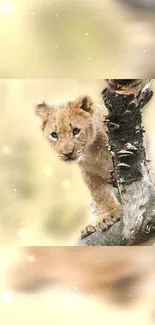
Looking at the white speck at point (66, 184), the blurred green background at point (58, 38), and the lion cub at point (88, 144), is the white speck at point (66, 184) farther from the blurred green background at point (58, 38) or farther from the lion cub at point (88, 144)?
the blurred green background at point (58, 38)

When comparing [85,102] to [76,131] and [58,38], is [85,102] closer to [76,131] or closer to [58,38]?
[76,131]

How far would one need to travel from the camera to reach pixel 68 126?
179 cm

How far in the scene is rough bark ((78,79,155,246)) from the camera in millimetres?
1778

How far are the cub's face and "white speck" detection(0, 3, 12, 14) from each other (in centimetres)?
34

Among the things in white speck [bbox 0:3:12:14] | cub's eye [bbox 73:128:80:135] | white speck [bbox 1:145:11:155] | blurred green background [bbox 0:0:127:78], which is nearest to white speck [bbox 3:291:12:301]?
white speck [bbox 1:145:11:155]

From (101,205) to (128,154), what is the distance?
0.64 ft

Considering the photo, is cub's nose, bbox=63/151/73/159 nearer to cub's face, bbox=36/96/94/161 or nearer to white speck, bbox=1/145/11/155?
cub's face, bbox=36/96/94/161

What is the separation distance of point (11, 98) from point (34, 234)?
0.46 meters

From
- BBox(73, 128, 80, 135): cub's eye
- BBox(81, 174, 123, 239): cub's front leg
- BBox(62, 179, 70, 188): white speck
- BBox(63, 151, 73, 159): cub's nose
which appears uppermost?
BBox(73, 128, 80, 135): cub's eye

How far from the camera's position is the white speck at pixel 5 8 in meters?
1.79

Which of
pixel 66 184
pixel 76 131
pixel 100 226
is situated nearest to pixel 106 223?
pixel 100 226

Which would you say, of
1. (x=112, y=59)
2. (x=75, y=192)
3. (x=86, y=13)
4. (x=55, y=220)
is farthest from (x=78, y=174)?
(x=86, y=13)

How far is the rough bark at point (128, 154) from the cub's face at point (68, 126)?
7 cm

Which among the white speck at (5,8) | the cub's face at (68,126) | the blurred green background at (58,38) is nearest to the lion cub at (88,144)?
the cub's face at (68,126)
